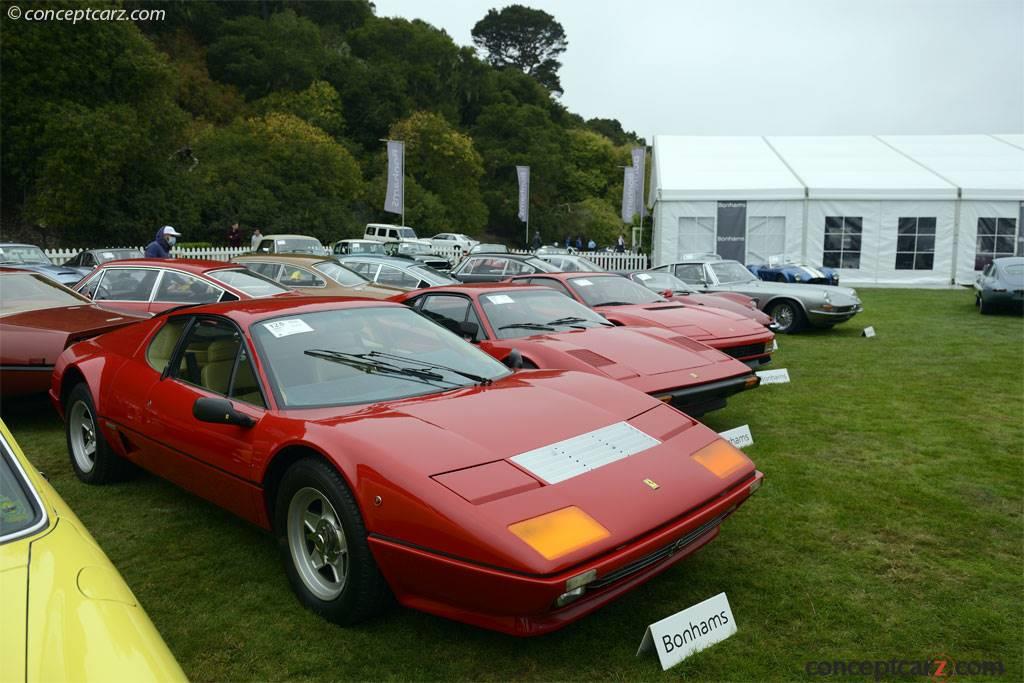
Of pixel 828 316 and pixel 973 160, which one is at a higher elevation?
pixel 973 160

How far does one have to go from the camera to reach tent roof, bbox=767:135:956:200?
20.3m

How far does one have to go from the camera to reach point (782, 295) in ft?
37.7

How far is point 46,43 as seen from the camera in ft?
88.7

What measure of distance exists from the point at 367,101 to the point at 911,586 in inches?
2189

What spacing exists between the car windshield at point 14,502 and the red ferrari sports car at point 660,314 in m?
5.30

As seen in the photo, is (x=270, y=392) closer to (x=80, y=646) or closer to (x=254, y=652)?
(x=254, y=652)

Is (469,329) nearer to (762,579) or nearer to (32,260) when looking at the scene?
(762,579)

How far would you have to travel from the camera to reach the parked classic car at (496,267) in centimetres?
1262

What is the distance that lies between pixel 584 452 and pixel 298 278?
8.64 metres

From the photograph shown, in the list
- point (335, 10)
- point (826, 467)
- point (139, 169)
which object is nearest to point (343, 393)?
point (826, 467)

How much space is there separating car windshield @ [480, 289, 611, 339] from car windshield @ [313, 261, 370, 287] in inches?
208

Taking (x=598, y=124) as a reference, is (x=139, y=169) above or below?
below

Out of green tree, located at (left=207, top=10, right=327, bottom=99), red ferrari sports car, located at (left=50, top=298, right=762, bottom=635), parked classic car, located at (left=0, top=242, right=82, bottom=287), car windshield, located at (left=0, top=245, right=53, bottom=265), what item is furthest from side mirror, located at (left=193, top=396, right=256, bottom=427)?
green tree, located at (left=207, top=10, right=327, bottom=99)

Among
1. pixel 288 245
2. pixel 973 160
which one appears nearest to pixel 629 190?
pixel 973 160
